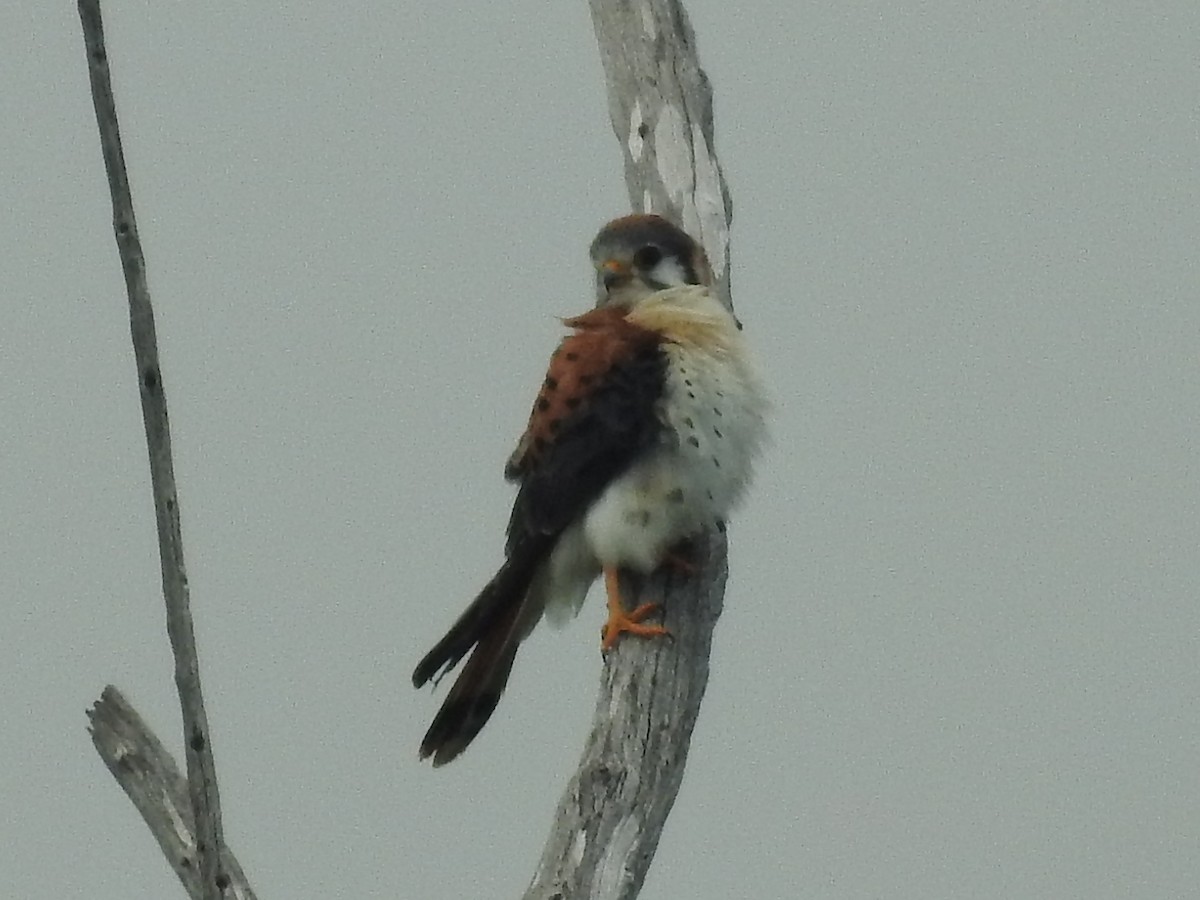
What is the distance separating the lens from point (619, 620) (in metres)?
2.74

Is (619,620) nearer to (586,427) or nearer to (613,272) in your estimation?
(586,427)

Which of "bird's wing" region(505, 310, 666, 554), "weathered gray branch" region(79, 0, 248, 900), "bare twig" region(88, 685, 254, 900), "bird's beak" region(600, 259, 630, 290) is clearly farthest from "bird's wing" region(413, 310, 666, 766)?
"weathered gray branch" region(79, 0, 248, 900)

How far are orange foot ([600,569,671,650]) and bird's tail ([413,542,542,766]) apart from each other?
0.40 ft

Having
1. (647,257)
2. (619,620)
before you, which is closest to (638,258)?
(647,257)

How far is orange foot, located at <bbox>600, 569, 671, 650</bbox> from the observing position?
107 inches

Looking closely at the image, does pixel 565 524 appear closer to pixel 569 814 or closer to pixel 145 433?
pixel 569 814

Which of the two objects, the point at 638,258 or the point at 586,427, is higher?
the point at 638,258

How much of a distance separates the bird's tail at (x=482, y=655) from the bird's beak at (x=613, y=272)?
46 centimetres

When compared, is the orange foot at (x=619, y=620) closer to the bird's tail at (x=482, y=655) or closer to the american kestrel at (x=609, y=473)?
the american kestrel at (x=609, y=473)

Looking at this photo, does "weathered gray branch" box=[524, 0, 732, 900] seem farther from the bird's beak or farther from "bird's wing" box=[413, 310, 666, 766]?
the bird's beak

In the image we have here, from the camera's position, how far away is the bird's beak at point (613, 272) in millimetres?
2885

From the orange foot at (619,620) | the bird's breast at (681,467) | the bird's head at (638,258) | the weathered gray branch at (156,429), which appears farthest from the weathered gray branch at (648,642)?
the weathered gray branch at (156,429)

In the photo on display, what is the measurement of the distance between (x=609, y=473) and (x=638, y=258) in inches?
15.2

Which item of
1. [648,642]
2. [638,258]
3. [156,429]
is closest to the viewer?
[156,429]
